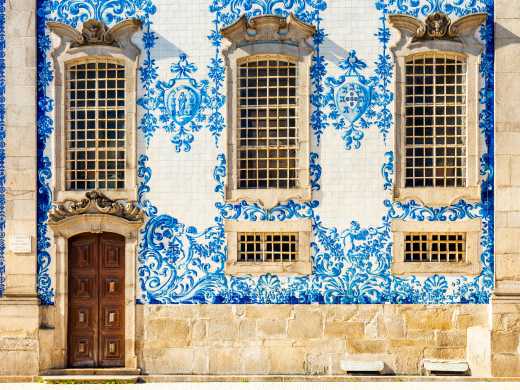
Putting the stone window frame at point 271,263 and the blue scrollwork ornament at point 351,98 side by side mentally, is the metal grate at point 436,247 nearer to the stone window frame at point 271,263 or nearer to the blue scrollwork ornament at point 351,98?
the stone window frame at point 271,263

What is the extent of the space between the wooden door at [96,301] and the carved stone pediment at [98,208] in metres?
0.39

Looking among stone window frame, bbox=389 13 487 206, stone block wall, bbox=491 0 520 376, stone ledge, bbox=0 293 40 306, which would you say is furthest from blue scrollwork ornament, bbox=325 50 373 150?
stone ledge, bbox=0 293 40 306

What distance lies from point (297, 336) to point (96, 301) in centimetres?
316

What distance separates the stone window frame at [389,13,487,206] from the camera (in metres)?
13.0

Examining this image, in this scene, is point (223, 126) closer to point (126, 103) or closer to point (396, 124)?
point (126, 103)

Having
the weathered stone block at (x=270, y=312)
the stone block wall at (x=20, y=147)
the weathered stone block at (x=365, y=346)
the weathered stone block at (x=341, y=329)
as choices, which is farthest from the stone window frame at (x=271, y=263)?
the stone block wall at (x=20, y=147)

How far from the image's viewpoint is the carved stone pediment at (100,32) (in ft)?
43.4

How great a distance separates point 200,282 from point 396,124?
3852mm

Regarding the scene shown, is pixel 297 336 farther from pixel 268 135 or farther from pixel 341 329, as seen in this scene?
pixel 268 135

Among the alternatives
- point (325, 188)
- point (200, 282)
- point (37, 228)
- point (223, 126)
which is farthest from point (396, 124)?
point (37, 228)

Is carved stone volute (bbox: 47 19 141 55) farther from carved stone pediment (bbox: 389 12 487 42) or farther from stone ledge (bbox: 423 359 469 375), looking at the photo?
stone ledge (bbox: 423 359 469 375)

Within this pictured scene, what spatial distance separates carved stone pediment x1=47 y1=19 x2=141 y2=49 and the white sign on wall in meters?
3.06

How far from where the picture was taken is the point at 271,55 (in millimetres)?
13117

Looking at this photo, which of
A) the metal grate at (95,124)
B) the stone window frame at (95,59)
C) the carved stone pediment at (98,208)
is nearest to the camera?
the carved stone pediment at (98,208)
